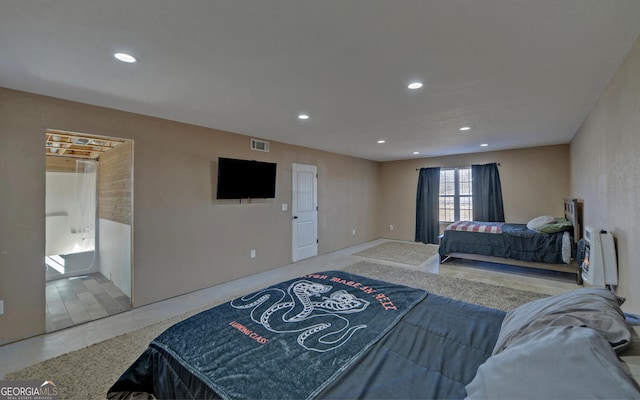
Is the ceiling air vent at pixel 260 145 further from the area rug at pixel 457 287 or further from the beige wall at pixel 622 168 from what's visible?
the beige wall at pixel 622 168

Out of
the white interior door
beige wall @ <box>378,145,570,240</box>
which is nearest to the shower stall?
the white interior door

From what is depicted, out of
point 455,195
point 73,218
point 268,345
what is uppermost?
point 455,195

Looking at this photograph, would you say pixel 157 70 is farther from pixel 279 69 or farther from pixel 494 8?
pixel 494 8

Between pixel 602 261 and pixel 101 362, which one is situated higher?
pixel 602 261

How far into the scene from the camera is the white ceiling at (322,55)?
1.51 meters

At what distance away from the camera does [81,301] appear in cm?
354

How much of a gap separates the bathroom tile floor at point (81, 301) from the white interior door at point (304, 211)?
9.65 feet

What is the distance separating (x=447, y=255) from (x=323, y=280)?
382 centimetres

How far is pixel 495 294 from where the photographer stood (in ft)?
11.8

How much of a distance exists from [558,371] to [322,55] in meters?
2.08

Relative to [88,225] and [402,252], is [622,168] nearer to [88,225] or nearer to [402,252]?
[402,252]

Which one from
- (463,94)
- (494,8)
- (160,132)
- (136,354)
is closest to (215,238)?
(160,132)

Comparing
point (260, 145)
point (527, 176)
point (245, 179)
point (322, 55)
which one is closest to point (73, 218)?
point (245, 179)

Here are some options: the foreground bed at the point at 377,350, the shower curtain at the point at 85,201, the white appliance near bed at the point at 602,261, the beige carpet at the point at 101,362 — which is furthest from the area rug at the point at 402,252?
the shower curtain at the point at 85,201
